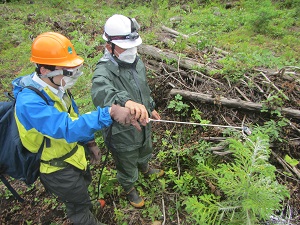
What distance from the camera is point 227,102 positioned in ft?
12.0

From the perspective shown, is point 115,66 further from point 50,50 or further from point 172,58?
point 172,58

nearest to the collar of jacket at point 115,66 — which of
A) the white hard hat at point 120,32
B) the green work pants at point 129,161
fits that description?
the white hard hat at point 120,32

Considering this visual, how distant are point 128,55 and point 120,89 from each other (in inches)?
15.8

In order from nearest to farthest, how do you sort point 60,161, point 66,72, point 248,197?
point 248,197
point 66,72
point 60,161

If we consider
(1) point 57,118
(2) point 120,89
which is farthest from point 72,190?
(2) point 120,89

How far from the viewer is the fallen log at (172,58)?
439 cm

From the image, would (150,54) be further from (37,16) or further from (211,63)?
(37,16)

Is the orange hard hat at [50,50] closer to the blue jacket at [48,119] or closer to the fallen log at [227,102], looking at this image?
the blue jacket at [48,119]

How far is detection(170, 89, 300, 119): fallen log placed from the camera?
3340 mm

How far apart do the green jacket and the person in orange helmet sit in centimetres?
25

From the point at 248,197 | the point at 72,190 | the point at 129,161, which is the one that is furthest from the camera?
the point at 129,161

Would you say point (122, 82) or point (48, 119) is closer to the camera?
point (48, 119)

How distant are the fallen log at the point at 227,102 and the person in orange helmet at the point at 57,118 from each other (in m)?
2.00

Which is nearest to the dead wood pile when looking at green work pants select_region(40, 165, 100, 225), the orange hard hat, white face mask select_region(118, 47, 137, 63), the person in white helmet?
the person in white helmet
